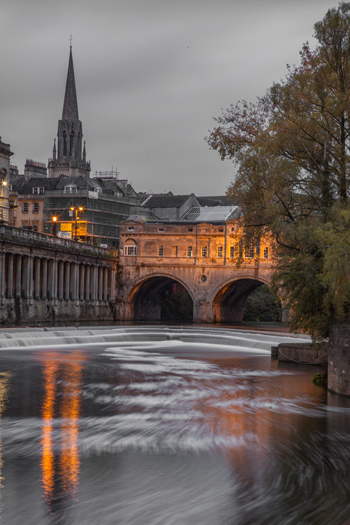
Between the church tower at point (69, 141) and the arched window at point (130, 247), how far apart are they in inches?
1501

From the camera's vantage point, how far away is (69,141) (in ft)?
349

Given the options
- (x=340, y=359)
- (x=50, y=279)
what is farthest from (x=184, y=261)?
(x=340, y=359)

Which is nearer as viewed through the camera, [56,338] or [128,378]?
[128,378]

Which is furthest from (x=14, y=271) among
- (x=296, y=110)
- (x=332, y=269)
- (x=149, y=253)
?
(x=332, y=269)

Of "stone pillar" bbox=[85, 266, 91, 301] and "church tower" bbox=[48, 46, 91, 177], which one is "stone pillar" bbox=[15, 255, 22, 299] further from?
"church tower" bbox=[48, 46, 91, 177]

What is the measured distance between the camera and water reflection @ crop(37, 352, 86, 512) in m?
9.85

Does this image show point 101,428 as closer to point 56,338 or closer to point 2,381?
point 2,381

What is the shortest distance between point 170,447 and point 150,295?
65.1 metres

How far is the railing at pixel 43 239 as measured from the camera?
48.0m

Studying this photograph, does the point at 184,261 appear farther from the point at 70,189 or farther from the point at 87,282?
the point at 70,189

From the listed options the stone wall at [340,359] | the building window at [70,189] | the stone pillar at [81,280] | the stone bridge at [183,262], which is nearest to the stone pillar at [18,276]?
the stone pillar at [81,280]

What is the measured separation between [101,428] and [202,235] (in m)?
56.5

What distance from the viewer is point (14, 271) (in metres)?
50.6

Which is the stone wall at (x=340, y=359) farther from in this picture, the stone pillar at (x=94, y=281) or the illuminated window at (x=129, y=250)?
the illuminated window at (x=129, y=250)
